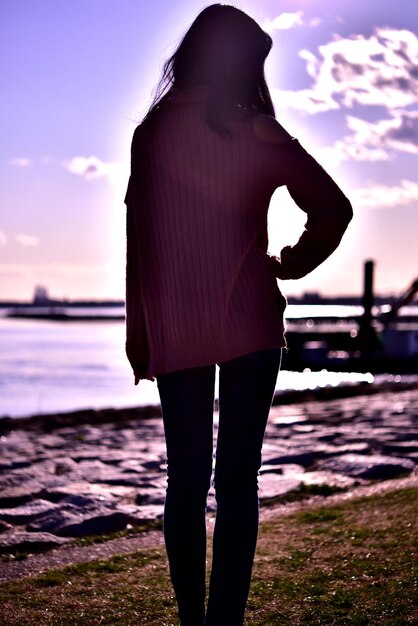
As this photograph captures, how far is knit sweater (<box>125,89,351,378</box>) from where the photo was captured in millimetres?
2023

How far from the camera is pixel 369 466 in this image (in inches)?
209

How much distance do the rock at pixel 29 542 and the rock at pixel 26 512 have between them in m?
0.27

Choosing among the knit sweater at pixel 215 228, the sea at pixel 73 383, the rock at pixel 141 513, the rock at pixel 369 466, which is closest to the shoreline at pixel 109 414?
the sea at pixel 73 383

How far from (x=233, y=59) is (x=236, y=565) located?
4.41ft

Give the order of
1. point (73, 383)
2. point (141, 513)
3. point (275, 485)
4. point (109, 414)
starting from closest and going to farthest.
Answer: point (141, 513), point (275, 485), point (109, 414), point (73, 383)

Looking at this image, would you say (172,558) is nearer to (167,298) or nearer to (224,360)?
(224,360)

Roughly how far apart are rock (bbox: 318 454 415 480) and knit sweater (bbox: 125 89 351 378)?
3.30 meters

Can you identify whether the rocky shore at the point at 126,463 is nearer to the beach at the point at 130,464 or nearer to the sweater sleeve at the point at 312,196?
the beach at the point at 130,464

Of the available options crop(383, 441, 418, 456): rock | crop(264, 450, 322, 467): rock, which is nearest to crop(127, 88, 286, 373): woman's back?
crop(264, 450, 322, 467): rock

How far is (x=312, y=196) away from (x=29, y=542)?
2539 mm

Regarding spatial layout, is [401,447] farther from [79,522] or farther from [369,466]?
[79,522]

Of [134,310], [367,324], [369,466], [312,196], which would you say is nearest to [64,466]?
[369,466]

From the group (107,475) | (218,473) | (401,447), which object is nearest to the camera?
(218,473)

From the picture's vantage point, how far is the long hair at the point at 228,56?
2.05m
